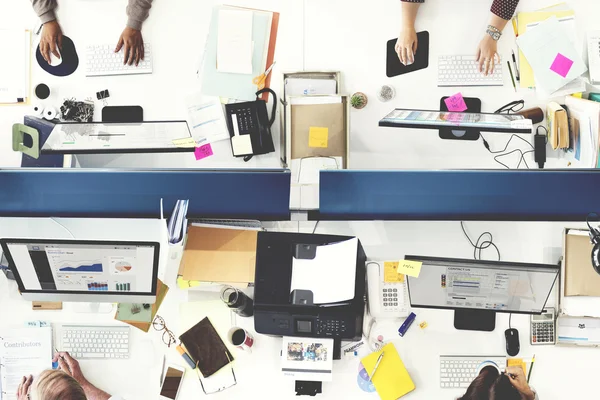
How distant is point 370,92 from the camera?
7.48 feet

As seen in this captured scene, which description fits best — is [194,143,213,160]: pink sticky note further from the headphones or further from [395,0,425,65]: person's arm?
the headphones

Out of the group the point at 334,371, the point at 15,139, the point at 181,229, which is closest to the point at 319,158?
the point at 181,229

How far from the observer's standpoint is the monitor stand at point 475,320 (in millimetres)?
2139

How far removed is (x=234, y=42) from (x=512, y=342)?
1744mm

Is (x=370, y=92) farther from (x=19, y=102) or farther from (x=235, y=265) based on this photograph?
(x=19, y=102)

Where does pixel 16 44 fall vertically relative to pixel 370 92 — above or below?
above

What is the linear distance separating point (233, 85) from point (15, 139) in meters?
0.91

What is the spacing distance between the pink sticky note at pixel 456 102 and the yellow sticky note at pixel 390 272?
0.73 m

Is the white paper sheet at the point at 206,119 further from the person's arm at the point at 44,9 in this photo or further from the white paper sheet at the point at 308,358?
the white paper sheet at the point at 308,358

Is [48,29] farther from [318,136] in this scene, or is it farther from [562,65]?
[562,65]

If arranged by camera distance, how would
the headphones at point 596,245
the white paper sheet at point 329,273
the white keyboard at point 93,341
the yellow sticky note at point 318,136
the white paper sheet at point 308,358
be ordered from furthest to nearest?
the white keyboard at point 93,341, the yellow sticky note at point 318,136, the white paper sheet at point 308,358, the white paper sheet at point 329,273, the headphones at point 596,245

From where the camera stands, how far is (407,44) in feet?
7.31

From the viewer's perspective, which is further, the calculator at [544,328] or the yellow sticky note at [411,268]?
the calculator at [544,328]

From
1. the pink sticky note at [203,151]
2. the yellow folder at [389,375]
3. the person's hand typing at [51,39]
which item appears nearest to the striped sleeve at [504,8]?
the pink sticky note at [203,151]
